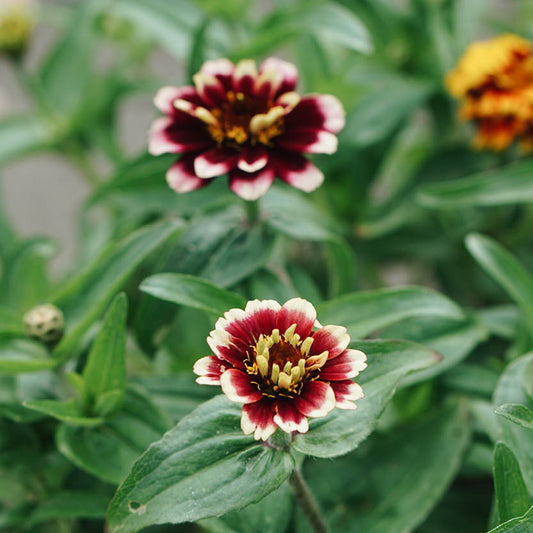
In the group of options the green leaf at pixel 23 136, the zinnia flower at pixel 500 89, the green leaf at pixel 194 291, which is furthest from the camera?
the green leaf at pixel 23 136

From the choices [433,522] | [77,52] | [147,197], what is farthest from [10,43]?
[433,522]

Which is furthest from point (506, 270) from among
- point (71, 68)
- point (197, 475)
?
point (71, 68)

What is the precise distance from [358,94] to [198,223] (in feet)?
0.76

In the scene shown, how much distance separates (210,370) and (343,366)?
73mm

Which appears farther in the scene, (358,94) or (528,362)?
(358,94)

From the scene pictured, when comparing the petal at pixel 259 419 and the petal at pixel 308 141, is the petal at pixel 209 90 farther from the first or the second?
the petal at pixel 259 419

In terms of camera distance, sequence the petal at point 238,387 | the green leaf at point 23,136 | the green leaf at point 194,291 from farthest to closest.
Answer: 1. the green leaf at point 23,136
2. the green leaf at point 194,291
3. the petal at point 238,387

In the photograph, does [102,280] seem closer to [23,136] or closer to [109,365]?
[109,365]

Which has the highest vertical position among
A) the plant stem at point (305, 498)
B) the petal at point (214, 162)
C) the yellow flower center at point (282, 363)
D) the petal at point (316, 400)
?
the petal at point (214, 162)

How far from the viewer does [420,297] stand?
1.74ft

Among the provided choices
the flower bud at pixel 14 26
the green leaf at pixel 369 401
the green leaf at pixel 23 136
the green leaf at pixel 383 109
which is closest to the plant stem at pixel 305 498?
the green leaf at pixel 369 401

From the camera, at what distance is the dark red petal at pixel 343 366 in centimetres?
38

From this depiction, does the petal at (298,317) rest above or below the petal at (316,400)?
above

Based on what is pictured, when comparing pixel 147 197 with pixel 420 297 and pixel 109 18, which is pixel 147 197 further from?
pixel 109 18
